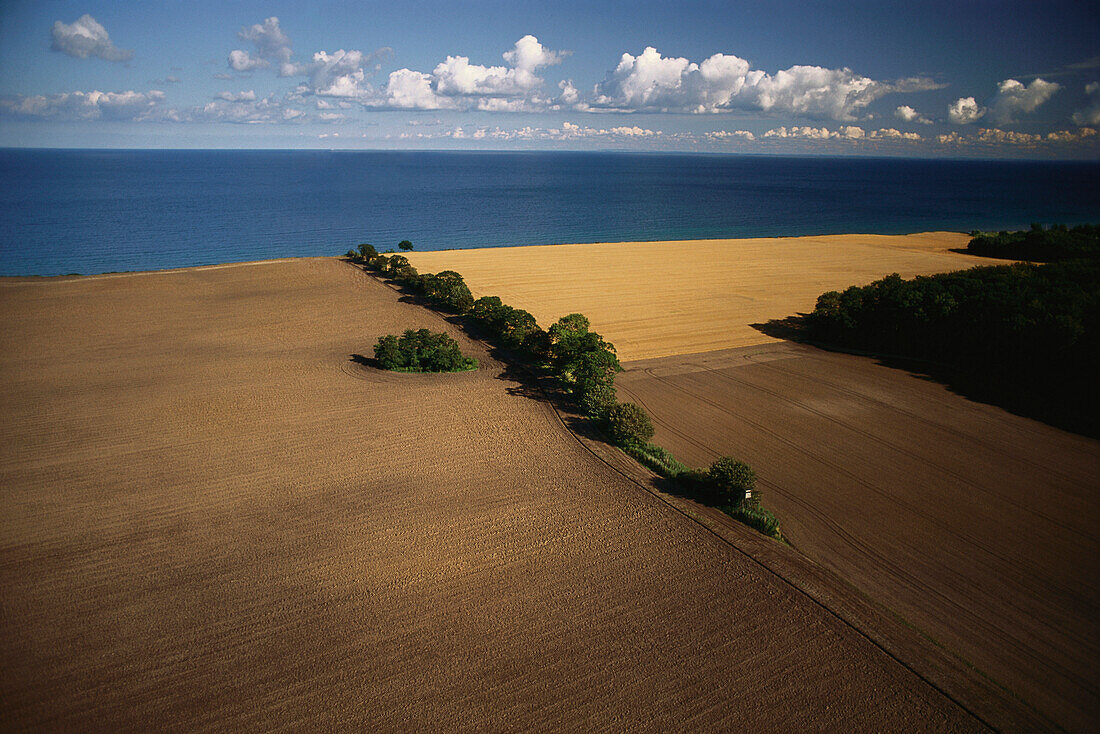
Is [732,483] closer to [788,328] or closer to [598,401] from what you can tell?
[598,401]

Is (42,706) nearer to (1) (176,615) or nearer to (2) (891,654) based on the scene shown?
(1) (176,615)

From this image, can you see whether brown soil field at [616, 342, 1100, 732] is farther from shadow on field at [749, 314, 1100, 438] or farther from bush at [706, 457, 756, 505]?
bush at [706, 457, 756, 505]

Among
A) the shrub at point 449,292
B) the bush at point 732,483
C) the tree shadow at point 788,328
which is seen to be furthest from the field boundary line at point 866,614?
the shrub at point 449,292

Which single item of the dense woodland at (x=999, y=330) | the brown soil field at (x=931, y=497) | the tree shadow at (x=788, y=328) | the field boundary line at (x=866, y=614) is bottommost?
the field boundary line at (x=866, y=614)

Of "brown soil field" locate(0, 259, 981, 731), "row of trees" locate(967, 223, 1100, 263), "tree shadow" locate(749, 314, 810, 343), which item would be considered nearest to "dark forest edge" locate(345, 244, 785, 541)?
"brown soil field" locate(0, 259, 981, 731)

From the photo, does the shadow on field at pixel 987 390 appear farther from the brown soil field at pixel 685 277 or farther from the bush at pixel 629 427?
the bush at pixel 629 427

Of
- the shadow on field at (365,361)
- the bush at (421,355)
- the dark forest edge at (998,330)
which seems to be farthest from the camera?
the shadow on field at (365,361)
